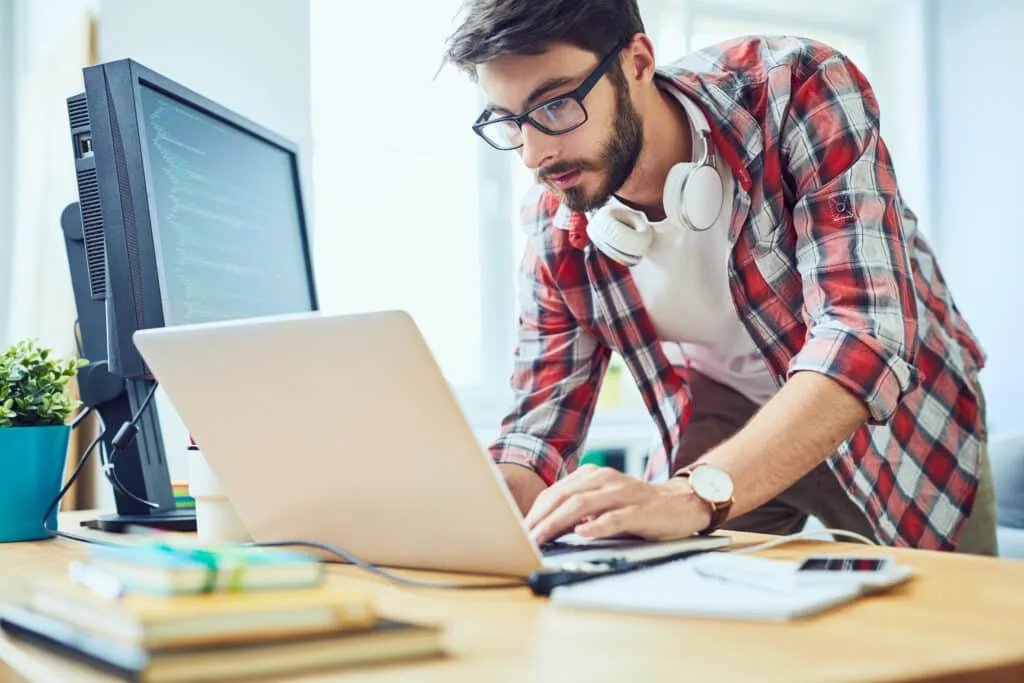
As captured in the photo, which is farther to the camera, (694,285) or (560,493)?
(694,285)

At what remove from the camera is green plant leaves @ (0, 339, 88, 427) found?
1.20 metres

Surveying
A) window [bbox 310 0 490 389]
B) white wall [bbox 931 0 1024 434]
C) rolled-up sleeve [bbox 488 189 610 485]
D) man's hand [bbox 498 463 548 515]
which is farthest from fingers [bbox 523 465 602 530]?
white wall [bbox 931 0 1024 434]

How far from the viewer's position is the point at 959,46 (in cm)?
406

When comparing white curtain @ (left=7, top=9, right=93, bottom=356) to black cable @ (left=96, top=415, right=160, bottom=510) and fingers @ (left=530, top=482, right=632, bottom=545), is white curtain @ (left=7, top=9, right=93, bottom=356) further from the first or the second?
fingers @ (left=530, top=482, right=632, bottom=545)

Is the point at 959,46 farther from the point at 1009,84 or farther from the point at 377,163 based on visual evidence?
the point at 377,163

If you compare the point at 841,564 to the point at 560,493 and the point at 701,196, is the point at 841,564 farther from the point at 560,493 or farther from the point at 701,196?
the point at 701,196

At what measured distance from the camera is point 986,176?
13.0 feet

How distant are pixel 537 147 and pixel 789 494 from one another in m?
0.66

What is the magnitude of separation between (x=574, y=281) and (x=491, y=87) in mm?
302

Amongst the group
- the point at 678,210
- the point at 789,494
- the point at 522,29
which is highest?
the point at 522,29

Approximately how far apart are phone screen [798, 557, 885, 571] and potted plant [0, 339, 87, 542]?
2.69 feet

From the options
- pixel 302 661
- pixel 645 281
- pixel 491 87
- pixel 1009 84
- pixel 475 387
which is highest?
pixel 1009 84

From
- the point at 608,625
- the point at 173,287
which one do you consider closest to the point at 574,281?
the point at 173,287

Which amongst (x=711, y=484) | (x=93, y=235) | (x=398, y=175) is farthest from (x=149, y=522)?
(x=398, y=175)
